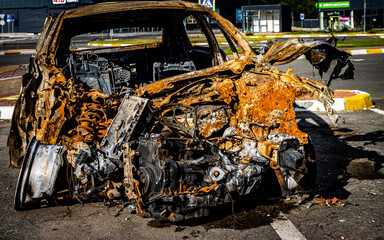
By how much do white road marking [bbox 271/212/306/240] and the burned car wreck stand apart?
24cm

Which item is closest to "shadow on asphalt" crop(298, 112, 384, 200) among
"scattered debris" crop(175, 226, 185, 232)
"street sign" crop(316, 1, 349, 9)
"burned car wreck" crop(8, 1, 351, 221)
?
"burned car wreck" crop(8, 1, 351, 221)

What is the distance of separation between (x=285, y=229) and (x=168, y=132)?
1.32 metres

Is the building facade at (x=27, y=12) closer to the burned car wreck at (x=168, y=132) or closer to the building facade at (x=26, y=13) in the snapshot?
the building facade at (x=26, y=13)

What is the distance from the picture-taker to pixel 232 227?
11.2 feet

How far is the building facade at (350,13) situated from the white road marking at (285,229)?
36.7m

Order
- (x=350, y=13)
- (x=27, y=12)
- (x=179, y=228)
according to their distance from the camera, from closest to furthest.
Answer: (x=179, y=228) < (x=350, y=13) < (x=27, y=12)

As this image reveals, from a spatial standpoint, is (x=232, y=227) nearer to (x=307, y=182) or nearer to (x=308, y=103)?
(x=307, y=182)

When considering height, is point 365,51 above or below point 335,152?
above

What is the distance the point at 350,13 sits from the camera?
4028cm

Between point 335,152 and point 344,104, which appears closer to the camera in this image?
point 335,152

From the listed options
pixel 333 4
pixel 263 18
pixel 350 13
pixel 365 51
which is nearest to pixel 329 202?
pixel 365 51

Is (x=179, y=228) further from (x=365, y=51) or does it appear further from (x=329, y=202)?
(x=365, y=51)

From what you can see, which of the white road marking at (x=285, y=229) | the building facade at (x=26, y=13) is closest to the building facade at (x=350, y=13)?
the building facade at (x=26, y=13)

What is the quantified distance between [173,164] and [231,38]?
195cm
